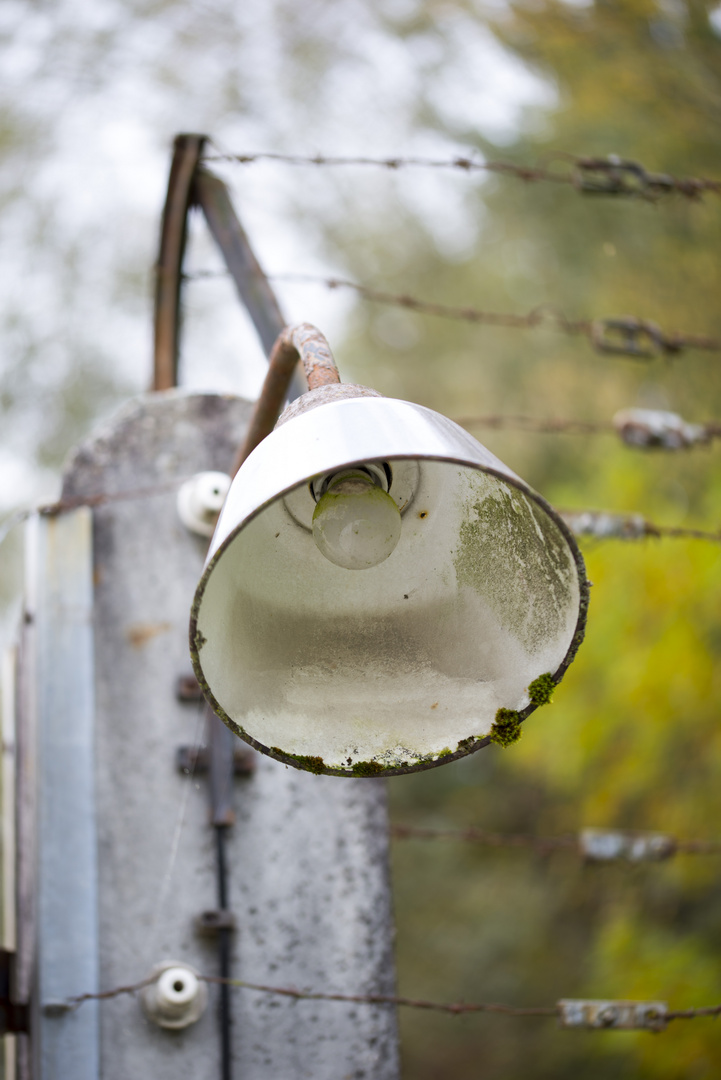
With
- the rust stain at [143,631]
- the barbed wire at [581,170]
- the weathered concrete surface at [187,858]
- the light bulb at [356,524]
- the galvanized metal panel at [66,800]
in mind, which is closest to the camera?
the light bulb at [356,524]

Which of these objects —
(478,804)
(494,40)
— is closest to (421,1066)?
(478,804)

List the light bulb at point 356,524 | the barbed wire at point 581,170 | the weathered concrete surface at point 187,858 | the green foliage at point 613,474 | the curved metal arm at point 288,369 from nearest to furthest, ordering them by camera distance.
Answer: the light bulb at point 356,524 → the curved metal arm at point 288,369 → the weathered concrete surface at point 187,858 → the barbed wire at point 581,170 → the green foliage at point 613,474

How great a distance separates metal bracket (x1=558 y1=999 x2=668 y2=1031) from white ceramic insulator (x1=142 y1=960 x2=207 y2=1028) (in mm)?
796

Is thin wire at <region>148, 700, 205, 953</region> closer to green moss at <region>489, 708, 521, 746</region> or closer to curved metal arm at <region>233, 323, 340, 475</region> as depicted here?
curved metal arm at <region>233, 323, 340, 475</region>

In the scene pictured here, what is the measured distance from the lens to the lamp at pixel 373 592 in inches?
42.6

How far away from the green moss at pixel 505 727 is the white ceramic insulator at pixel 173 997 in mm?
1073

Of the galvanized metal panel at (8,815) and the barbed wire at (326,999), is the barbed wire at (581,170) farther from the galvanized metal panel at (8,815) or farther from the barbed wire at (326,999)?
the barbed wire at (326,999)

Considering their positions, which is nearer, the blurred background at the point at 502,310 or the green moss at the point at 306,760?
the green moss at the point at 306,760

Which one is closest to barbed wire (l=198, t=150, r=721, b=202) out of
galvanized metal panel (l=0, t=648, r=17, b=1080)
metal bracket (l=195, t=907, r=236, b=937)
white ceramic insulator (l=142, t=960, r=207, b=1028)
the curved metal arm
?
the curved metal arm

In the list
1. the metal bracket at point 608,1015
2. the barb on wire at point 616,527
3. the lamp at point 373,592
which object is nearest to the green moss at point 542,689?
the lamp at point 373,592

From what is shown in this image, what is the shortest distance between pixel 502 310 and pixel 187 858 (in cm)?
796

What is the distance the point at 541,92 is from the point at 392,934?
6.05 meters

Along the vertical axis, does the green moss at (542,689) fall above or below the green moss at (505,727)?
above

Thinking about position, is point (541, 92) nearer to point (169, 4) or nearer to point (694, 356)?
point (694, 356)
